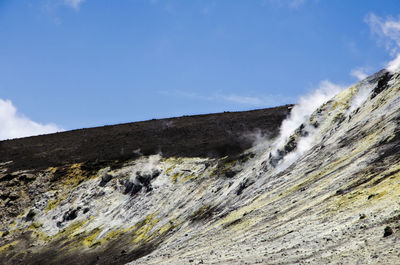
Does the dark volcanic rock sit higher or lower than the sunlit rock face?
higher

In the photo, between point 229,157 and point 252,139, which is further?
point 252,139

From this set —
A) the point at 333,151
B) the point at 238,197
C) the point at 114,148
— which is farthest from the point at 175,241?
the point at 114,148

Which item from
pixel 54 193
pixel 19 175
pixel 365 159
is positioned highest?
pixel 19 175

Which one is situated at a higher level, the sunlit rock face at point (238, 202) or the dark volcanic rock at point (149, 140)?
the dark volcanic rock at point (149, 140)

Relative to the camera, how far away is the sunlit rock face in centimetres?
1814

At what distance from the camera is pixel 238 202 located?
3325cm

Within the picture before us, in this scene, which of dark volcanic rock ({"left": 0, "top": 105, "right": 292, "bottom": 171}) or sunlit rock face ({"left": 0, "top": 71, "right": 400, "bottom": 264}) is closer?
sunlit rock face ({"left": 0, "top": 71, "right": 400, "bottom": 264})

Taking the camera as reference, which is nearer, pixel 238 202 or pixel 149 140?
pixel 238 202

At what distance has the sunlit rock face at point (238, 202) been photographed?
59.5ft

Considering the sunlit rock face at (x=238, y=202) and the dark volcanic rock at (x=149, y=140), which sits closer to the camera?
the sunlit rock face at (x=238, y=202)

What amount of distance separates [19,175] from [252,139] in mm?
36111

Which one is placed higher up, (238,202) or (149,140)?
(149,140)

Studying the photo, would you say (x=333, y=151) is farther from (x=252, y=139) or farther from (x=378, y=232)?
(x=252, y=139)

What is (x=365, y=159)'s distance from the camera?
25.1m
